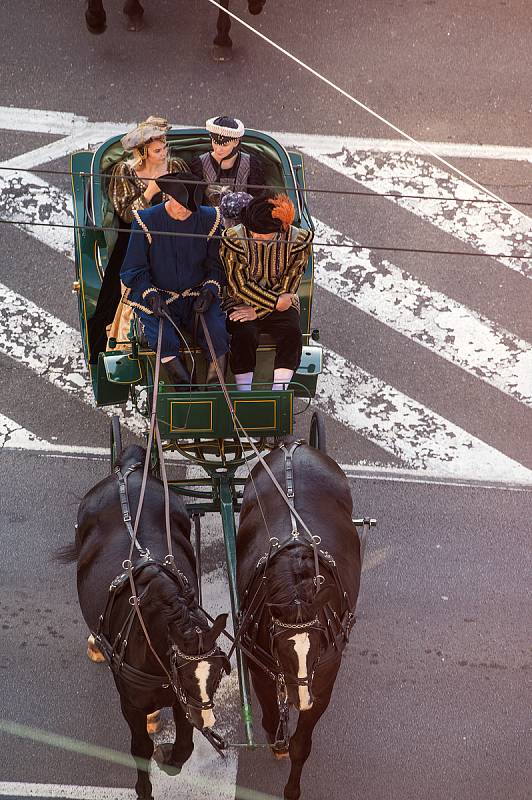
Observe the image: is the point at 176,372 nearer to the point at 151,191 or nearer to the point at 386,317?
the point at 151,191

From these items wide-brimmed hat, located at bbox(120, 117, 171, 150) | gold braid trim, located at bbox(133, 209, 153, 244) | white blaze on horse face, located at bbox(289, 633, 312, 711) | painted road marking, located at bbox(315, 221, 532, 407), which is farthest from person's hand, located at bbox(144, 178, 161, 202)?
white blaze on horse face, located at bbox(289, 633, 312, 711)

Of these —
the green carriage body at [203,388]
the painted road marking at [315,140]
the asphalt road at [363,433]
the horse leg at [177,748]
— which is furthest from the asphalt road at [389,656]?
the painted road marking at [315,140]

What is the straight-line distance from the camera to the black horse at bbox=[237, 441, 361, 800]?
18.1ft

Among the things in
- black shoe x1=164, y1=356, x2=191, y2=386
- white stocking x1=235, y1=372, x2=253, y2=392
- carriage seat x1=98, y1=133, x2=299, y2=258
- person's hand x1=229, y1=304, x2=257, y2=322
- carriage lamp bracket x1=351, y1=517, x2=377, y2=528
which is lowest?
carriage lamp bracket x1=351, y1=517, x2=377, y2=528

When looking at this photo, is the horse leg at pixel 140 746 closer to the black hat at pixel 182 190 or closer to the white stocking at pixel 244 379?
the white stocking at pixel 244 379

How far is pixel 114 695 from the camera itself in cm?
728

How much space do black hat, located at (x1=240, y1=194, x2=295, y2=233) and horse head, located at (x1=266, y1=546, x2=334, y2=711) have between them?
2.37 meters

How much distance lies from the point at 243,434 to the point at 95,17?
6.70m

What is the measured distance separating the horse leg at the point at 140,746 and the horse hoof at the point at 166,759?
0.16 metres

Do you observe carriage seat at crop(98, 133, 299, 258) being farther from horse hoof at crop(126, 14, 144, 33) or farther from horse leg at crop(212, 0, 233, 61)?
horse hoof at crop(126, 14, 144, 33)

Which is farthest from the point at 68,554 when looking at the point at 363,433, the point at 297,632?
the point at 363,433

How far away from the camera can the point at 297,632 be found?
5418 mm

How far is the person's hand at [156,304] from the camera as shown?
7.02 metres

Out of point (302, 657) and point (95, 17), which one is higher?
point (95, 17)
